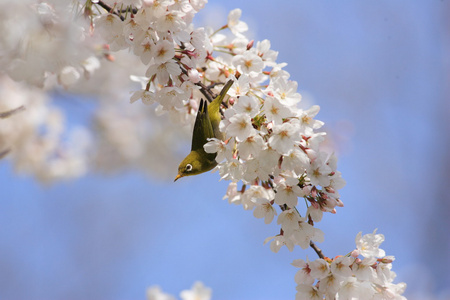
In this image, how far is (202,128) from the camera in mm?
1266

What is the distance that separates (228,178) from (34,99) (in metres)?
2.86

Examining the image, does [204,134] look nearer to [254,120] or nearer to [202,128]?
[202,128]

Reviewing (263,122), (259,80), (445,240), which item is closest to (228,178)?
(263,122)

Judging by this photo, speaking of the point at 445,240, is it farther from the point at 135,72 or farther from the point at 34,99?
the point at 34,99

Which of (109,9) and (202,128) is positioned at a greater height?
(109,9)

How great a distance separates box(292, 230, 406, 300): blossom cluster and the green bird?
0.39m

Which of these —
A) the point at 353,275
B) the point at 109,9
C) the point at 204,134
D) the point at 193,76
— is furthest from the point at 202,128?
the point at 353,275

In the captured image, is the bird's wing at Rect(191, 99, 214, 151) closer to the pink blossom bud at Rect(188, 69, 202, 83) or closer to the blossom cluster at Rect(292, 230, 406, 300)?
the pink blossom bud at Rect(188, 69, 202, 83)

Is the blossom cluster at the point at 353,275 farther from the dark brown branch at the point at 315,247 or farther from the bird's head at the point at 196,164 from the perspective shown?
the bird's head at the point at 196,164

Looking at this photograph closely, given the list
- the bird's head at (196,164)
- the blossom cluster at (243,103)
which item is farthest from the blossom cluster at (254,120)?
the bird's head at (196,164)

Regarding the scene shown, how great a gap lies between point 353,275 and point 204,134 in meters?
0.58

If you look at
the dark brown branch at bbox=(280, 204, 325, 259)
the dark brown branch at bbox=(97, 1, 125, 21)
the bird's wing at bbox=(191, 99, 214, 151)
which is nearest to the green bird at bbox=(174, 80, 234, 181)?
the bird's wing at bbox=(191, 99, 214, 151)

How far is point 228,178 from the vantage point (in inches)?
46.3

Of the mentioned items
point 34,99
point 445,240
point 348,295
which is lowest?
point 348,295
